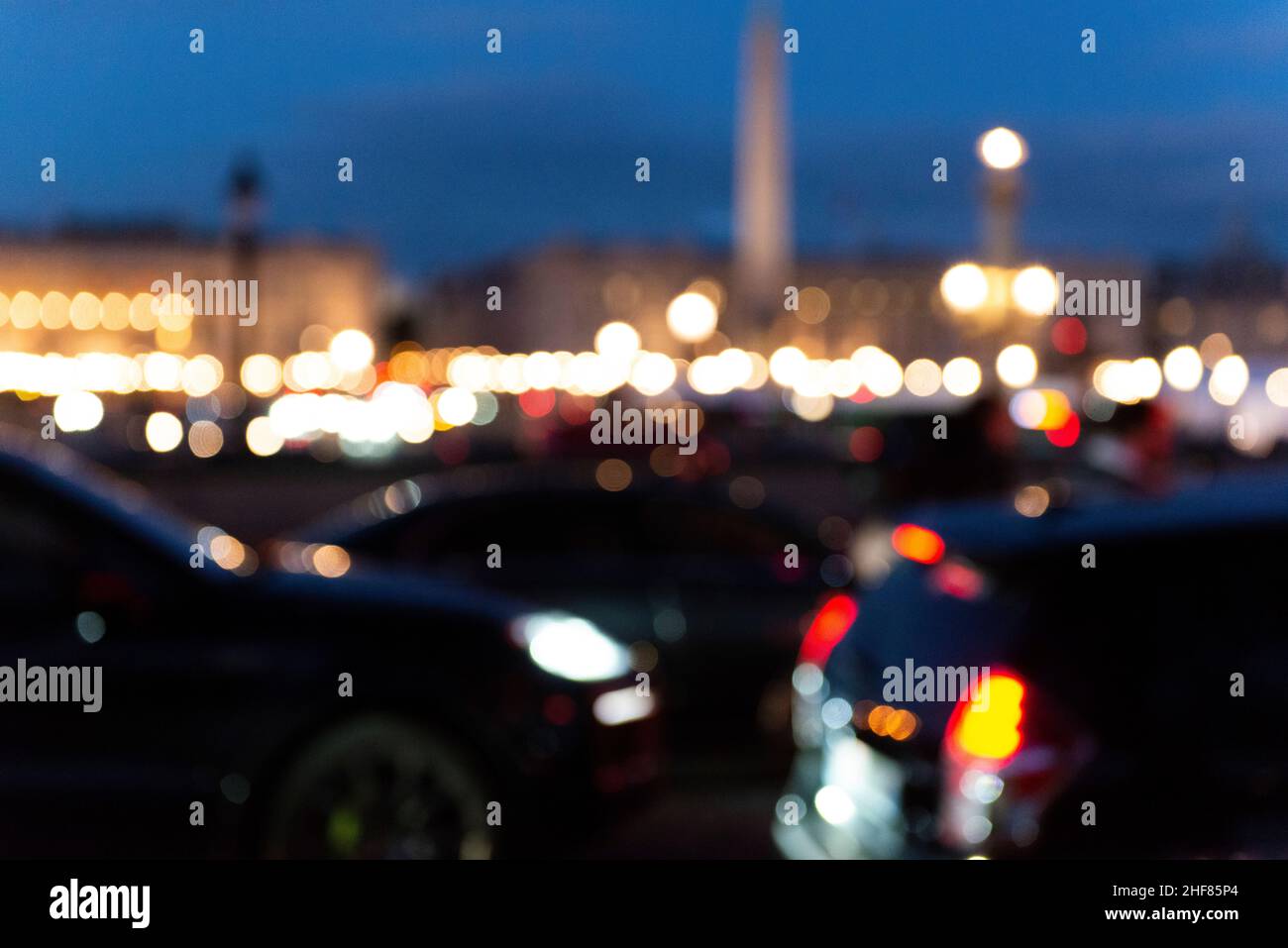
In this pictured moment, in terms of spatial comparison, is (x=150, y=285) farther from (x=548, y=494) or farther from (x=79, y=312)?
(x=548, y=494)

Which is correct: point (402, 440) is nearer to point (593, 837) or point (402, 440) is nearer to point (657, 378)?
point (593, 837)

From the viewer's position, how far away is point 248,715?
5.55 m

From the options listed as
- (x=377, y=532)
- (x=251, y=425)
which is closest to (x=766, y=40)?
(x=251, y=425)

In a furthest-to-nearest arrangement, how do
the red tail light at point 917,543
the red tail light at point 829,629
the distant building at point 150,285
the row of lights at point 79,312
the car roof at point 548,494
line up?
the distant building at point 150,285, the row of lights at point 79,312, the car roof at point 548,494, the red tail light at point 829,629, the red tail light at point 917,543

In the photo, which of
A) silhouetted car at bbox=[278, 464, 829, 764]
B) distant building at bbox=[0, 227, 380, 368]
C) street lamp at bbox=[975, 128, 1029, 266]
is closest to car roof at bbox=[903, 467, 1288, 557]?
silhouetted car at bbox=[278, 464, 829, 764]

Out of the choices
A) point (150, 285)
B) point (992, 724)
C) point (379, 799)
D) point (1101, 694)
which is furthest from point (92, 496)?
point (150, 285)

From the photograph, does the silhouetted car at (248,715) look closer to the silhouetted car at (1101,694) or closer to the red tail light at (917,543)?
the red tail light at (917,543)

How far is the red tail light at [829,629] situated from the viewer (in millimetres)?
5380

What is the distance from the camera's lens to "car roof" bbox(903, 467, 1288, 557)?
428 centimetres

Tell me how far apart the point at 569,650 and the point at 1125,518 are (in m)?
2.31

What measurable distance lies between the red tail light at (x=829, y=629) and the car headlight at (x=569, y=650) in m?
0.75

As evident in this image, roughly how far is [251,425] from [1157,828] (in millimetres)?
36840

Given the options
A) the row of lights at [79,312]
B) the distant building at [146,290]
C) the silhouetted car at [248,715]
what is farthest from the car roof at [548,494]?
the row of lights at [79,312]

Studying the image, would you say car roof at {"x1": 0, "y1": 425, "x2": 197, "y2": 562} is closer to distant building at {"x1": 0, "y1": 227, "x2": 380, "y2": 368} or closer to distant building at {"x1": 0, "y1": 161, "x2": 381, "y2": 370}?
distant building at {"x1": 0, "y1": 227, "x2": 380, "y2": 368}
